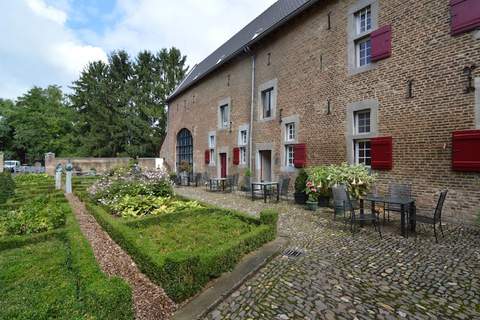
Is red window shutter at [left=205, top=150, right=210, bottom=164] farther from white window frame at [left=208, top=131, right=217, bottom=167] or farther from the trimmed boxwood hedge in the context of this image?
the trimmed boxwood hedge

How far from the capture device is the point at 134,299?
2.91 m

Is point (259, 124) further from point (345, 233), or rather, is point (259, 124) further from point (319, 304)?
point (319, 304)

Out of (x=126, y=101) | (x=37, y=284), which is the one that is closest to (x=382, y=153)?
(x=37, y=284)

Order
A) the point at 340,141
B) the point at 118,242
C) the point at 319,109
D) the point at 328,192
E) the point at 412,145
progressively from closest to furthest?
1. the point at 118,242
2. the point at 412,145
3. the point at 328,192
4. the point at 340,141
5. the point at 319,109

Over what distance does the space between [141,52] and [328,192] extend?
101 feet

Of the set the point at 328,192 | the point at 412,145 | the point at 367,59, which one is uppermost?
the point at 367,59

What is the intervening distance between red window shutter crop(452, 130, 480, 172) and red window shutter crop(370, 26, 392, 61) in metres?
2.83

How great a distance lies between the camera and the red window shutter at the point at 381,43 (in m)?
7.19

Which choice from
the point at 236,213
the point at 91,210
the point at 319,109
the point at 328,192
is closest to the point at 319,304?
the point at 236,213

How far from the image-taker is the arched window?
64.5ft

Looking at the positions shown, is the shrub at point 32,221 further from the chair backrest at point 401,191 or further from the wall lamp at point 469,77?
the wall lamp at point 469,77

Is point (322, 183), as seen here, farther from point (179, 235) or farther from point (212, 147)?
point (212, 147)

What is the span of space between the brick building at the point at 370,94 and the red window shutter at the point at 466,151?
18 millimetres

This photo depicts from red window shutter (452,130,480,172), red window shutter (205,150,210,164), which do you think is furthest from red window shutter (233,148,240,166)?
red window shutter (452,130,480,172)
